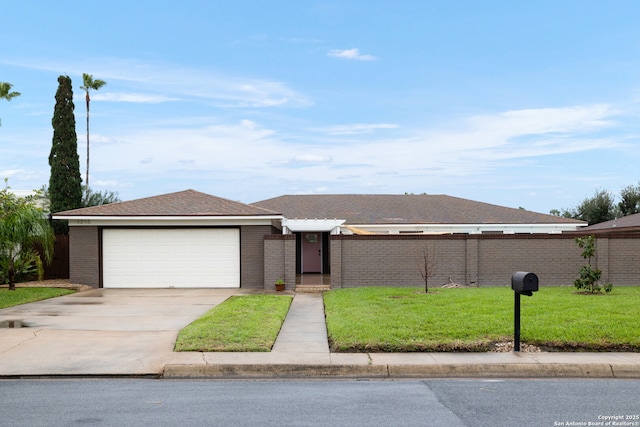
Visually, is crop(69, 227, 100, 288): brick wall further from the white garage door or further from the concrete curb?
the concrete curb

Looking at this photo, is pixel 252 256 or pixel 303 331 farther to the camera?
pixel 252 256

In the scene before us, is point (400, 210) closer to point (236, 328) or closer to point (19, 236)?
point (19, 236)

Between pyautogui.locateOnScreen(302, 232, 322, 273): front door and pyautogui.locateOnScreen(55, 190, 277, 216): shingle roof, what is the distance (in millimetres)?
6689

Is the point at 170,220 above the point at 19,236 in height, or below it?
above

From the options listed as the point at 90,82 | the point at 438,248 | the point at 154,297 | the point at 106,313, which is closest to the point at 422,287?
the point at 438,248

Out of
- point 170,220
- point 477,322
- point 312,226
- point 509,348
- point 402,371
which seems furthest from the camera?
point 312,226

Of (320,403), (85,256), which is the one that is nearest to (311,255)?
(85,256)

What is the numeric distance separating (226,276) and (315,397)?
52.4ft


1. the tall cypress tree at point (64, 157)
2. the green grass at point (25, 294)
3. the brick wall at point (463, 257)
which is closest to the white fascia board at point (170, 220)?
the green grass at point (25, 294)

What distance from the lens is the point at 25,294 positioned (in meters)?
20.3

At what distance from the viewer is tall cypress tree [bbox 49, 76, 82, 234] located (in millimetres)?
30297

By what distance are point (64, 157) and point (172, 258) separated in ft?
35.4

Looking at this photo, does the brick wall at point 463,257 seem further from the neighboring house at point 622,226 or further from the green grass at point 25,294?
the green grass at point 25,294

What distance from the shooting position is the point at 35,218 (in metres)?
22.6
